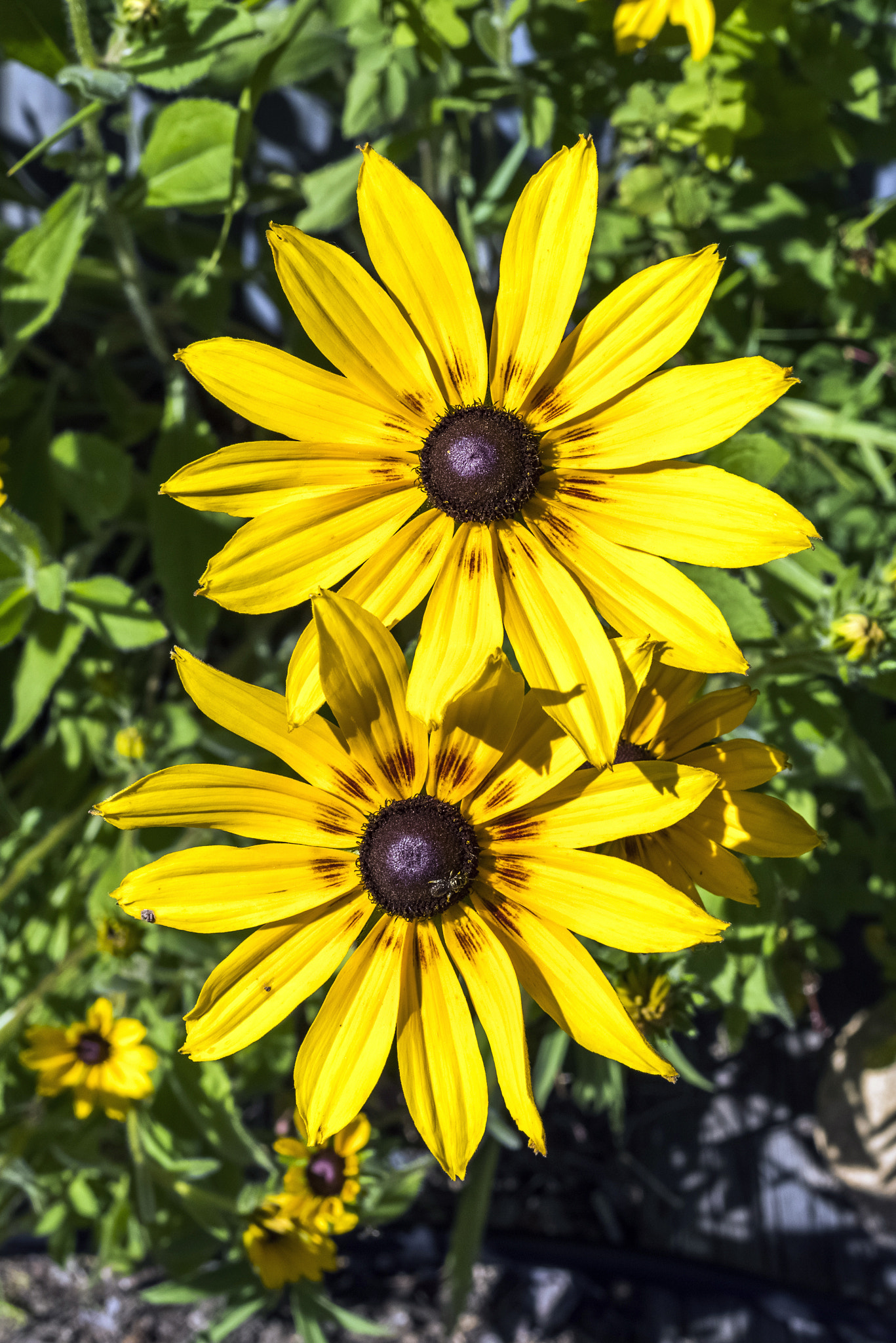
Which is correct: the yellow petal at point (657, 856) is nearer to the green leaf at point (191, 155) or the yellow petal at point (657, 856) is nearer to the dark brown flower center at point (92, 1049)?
the dark brown flower center at point (92, 1049)

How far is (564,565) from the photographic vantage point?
3.61 feet

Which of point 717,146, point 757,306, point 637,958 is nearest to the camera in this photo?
point 637,958

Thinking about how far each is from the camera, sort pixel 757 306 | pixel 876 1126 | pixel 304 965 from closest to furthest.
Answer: pixel 304 965, pixel 757 306, pixel 876 1126

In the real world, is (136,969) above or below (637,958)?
below

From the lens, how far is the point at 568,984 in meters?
→ 1.03

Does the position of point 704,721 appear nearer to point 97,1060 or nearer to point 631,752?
point 631,752

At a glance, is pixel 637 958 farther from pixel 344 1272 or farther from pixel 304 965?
pixel 344 1272

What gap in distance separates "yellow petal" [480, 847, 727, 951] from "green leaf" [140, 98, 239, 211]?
1.10 metres

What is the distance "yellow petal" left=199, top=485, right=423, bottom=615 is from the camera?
3.26 feet

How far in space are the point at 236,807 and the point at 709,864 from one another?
0.54 metres

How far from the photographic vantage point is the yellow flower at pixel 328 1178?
4.89 ft

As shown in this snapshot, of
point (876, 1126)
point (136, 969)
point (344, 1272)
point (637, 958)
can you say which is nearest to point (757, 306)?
point (637, 958)

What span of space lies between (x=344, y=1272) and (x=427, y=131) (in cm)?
266

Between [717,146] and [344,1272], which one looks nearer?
[717,146]
